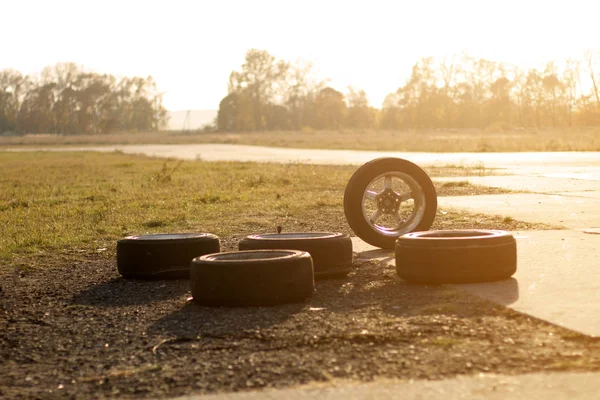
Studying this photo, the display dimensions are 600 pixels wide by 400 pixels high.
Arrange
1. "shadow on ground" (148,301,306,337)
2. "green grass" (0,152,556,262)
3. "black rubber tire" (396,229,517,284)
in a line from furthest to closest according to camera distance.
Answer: "green grass" (0,152,556,262) → "black rubber tire" (396,229,517,284) → "shadow on ground" (148,301,306,337)

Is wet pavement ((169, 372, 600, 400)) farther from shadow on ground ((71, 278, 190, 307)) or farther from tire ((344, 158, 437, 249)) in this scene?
tire ((344, 158, 437, 249))

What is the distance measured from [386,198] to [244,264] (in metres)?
2.91

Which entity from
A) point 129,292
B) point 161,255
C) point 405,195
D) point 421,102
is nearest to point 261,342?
point 129,292

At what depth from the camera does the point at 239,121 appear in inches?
5738

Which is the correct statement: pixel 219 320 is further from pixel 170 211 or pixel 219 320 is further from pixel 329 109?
pixel 329 109

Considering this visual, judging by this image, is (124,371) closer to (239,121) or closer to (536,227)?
(536,227)

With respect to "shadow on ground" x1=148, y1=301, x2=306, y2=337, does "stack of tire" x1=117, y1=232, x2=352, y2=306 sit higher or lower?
higher

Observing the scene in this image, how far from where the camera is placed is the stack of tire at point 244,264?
5.65 m

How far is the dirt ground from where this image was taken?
13.0 feet

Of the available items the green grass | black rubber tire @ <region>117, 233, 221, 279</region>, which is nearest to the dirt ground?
black rubber tire @ <region>117, 233, 221, 279</region>

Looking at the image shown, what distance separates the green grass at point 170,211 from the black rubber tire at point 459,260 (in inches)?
139

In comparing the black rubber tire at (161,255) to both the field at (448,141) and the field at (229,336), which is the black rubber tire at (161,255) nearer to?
the field at (229,336)

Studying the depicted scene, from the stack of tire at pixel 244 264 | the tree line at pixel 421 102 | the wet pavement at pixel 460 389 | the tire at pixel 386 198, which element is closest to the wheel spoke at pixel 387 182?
the tire at pixel 386 198

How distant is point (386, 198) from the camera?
8.31 m
